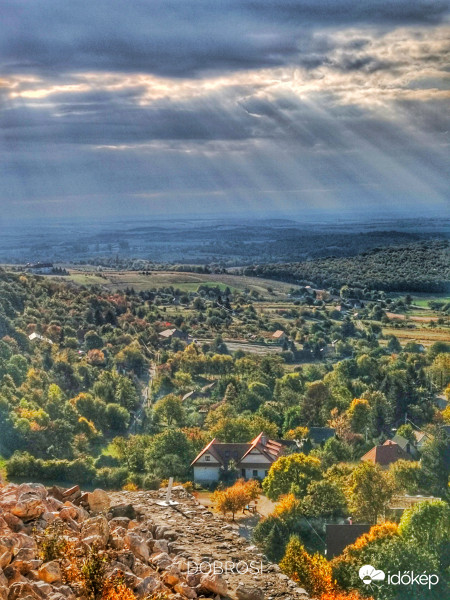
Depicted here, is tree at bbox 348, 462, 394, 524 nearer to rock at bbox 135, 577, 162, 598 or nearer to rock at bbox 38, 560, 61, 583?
rock at bbox 135, 577, 162, 598

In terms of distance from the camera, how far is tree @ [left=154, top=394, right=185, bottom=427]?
Result: 7258mm

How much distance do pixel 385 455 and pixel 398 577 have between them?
2401 mm

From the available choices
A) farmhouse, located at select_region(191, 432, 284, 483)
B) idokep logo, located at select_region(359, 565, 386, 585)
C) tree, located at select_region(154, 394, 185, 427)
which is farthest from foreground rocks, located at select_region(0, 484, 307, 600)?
tree, located at select_region(154, 394, 185, 427)

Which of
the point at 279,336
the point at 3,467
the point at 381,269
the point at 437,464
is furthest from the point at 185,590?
the point at 381,269

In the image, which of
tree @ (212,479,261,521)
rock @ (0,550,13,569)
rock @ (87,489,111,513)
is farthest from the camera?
tree @ (212,479,261,521)

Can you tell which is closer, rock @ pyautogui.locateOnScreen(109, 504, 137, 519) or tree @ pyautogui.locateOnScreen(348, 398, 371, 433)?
rock @ pyautogui.locateOnScreen(109, 504, 137, 519)

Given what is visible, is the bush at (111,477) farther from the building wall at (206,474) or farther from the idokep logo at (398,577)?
the idokep logo at (398,577)

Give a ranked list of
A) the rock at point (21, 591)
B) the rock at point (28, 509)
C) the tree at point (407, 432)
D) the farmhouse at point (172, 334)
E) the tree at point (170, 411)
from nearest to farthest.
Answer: the rock at point (21, 591), the rock at point (28, 509), the tree at point (407, 432), the tree at point (170, 411), the farmhouse at point (172, 334)

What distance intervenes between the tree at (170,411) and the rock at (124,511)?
3332 mm

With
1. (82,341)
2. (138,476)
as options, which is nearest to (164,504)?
(138,476)

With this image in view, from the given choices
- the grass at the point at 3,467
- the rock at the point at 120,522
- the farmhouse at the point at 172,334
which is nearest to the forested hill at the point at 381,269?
the farmhouse at the point at 172,334

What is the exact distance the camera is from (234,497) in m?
5.38

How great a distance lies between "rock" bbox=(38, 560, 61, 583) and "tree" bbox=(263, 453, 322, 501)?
Answer: 9.77 ft

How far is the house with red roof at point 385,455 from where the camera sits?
6.32 meters
